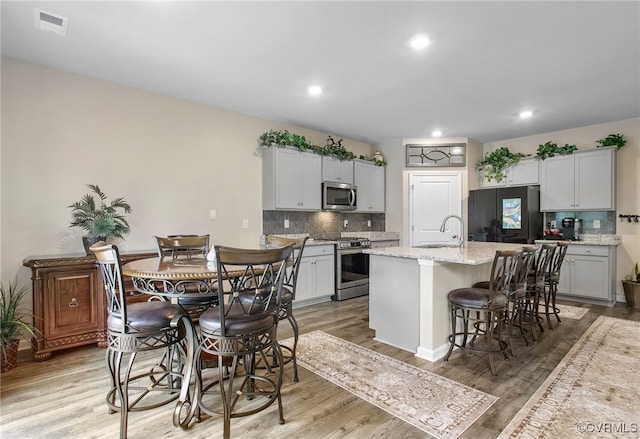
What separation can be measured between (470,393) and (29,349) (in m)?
3.76

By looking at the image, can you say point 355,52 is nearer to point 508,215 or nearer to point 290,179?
point 290,179

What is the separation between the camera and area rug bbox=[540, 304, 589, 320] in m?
4.13

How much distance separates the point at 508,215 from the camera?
5.35 m

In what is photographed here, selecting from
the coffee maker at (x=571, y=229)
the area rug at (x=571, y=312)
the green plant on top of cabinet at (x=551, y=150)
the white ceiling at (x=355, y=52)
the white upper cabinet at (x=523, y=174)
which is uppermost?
the white ceiling at (x=355, y=52)

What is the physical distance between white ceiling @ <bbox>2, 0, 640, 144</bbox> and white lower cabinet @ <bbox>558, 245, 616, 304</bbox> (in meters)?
1.94

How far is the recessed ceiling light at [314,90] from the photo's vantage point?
3.68 m

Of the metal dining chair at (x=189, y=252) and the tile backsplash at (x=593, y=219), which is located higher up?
the tile backsplash at (x=593, y=219)

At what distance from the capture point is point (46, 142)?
3158mm

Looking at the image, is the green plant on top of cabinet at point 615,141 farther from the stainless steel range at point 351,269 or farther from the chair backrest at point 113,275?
the chair backrest at point 113,275

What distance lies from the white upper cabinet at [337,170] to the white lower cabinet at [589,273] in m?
3.49

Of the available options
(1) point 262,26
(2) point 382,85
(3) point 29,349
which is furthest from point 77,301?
(2) point 382,85

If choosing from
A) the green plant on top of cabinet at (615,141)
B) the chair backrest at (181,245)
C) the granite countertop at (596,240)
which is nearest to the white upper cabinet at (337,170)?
the chair backrest at (181,245)

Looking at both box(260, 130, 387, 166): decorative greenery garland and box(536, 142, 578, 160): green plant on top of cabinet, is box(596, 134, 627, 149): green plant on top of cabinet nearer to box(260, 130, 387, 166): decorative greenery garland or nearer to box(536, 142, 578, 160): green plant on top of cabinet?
box(536, 142, 578, 160): green plant on top of cabinet

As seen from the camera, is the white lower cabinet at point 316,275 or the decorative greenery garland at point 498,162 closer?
the white lower cabinet at point 316,275
